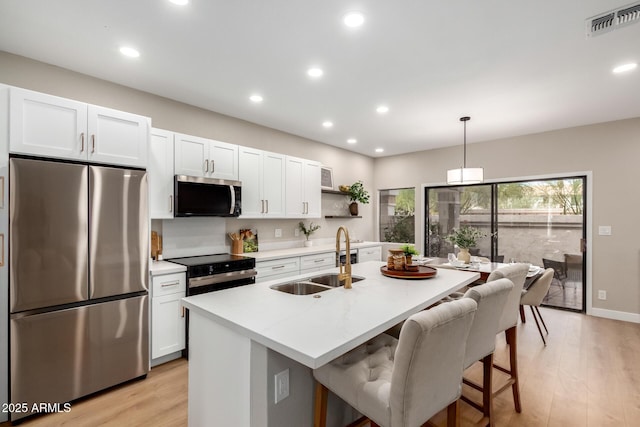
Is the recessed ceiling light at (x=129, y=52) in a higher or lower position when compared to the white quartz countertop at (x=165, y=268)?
higher

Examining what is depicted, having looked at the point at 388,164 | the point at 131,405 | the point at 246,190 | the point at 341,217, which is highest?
the point at 388,164

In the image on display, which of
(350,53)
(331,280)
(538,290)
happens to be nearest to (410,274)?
(331,280)

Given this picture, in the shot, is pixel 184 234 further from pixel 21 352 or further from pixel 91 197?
pixel 21 352

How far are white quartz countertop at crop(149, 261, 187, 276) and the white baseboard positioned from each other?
544 centimetres

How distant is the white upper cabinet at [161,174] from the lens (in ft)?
10.1

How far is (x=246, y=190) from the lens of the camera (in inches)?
155

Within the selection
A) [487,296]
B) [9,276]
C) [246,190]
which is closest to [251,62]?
[246,190]

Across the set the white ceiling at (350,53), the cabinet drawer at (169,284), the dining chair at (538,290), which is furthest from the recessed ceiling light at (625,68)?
the cabinet drawer at (169,284)

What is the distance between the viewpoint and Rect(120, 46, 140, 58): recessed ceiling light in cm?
250

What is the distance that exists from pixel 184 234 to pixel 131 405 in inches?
69.1

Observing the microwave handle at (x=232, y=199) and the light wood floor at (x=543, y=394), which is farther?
the microwave handle at (x=232, y=199)

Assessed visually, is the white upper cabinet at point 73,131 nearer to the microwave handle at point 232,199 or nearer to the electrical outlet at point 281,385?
the microwave handle at point 232,199

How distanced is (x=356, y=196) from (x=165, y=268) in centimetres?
370

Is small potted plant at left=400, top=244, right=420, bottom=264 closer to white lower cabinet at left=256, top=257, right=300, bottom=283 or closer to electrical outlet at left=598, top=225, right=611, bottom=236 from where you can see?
white lower cabinet at left=256, top=257, right=300, bottom=283
